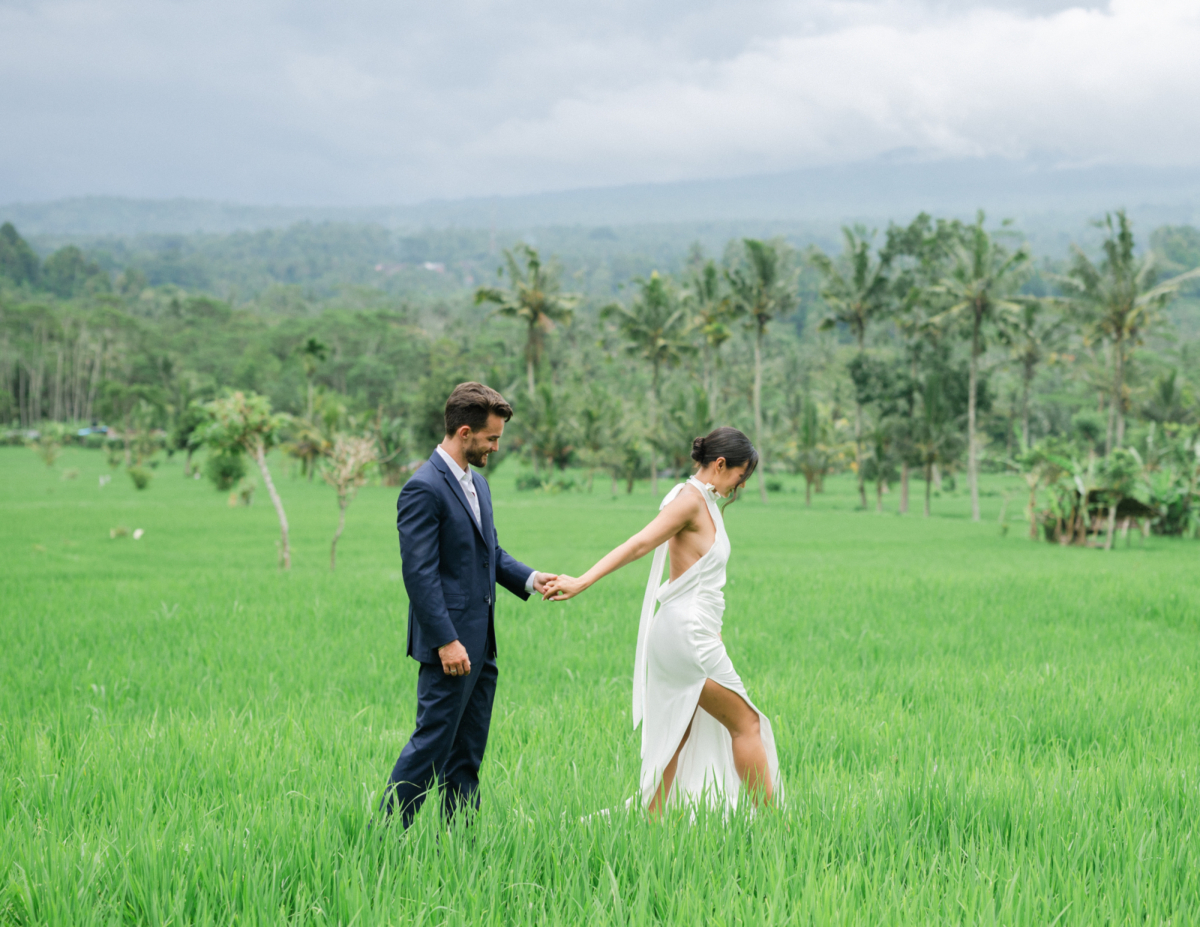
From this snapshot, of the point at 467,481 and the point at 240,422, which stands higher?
the point at 467,481

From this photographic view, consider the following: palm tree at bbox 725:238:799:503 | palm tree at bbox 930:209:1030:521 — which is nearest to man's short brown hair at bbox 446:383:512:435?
palm tree at bbox 930:209:1030:521

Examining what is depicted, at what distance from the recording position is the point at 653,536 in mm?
4121

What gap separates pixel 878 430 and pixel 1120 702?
42.1 m

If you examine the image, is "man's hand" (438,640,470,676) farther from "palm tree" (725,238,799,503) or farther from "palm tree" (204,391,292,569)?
"palm tree" (725,238,799,503)

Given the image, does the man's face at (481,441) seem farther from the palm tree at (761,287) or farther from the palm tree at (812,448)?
the palm tree at (812,448)

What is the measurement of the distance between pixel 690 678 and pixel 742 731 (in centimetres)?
39

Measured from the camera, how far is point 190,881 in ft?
10.2

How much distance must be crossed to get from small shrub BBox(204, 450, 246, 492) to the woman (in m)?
39.3

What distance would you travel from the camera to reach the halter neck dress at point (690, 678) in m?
4.15

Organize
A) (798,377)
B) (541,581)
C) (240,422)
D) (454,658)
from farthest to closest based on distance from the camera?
(798,377)
(240,422)
(541,581)
(454,658)

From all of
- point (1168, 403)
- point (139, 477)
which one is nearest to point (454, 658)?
point (139, 477)

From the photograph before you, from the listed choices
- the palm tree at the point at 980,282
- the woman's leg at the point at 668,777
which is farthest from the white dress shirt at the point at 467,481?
the palm tree at the point at 980,282

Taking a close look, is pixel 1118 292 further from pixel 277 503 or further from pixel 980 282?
pixel 277 503

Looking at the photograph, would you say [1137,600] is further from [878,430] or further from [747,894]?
[878,430]
